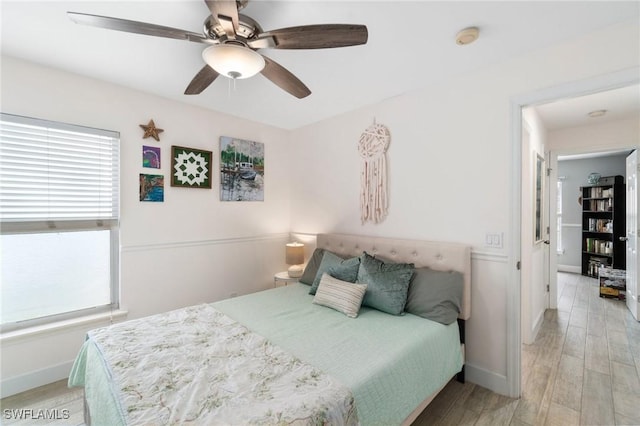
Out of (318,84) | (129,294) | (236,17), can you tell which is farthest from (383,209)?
(129,294)

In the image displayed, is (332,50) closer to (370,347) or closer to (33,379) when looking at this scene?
(370,347)

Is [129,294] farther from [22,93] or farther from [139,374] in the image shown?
[22,93]

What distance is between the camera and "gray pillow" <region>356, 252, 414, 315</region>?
213 cm

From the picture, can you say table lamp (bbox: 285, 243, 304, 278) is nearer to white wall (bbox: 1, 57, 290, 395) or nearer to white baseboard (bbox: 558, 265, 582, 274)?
white wall (bbox: 1, 57, 290, 395)

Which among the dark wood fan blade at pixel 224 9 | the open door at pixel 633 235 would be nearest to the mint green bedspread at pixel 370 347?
the dark wood fan blade at pixel 224 9

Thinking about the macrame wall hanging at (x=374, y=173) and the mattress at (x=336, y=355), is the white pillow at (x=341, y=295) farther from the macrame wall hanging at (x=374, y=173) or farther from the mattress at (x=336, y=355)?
the macrame wall hanging at (x=374, y=173)

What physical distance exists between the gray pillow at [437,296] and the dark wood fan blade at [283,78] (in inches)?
67.3

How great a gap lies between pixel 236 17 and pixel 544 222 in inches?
164

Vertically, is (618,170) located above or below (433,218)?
above

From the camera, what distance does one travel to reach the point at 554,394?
2.07 m

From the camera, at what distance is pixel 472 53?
198 cm

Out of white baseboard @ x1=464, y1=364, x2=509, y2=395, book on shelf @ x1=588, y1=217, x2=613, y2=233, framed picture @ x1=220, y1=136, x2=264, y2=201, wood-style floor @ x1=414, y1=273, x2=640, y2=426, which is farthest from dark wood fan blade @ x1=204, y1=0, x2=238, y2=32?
book on shelf @ x1=588, y1=217, x2=613, y2=233

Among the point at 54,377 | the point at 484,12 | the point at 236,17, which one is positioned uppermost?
the point at 484,12

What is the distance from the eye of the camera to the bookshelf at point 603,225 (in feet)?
16.8
